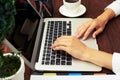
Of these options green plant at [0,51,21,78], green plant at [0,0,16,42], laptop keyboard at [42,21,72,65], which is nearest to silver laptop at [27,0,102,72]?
laptop keyboard at [42,21,72,65]

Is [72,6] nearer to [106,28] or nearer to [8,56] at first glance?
[106,28]

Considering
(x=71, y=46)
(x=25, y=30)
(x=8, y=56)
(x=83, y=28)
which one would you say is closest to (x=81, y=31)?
(x=83, y=28)

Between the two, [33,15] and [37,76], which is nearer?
[37,76]

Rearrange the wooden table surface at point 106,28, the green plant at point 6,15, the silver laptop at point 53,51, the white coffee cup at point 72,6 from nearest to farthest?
the green plant at point 6,15 → the silver laptop at point 53,51 → the wooden table surface at point 106,28 → the white coffee cup at point 72,6

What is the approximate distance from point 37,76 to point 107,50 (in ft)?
1.03

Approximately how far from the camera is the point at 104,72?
0.83 m

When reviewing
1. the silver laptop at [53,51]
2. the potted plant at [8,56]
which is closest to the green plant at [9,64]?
the potted plant at [8,56]

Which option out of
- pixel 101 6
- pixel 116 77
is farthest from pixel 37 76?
pixel 101 6

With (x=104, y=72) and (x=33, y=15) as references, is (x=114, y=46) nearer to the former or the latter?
(x=104, y=72)

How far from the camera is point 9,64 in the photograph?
0.70 metres

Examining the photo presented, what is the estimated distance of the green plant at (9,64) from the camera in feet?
2.18

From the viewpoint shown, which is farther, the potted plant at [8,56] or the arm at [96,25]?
the arm at [96,25]

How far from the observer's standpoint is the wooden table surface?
95 centimetres

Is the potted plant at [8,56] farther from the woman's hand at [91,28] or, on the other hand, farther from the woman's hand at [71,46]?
the woman's hand at [91,28]
